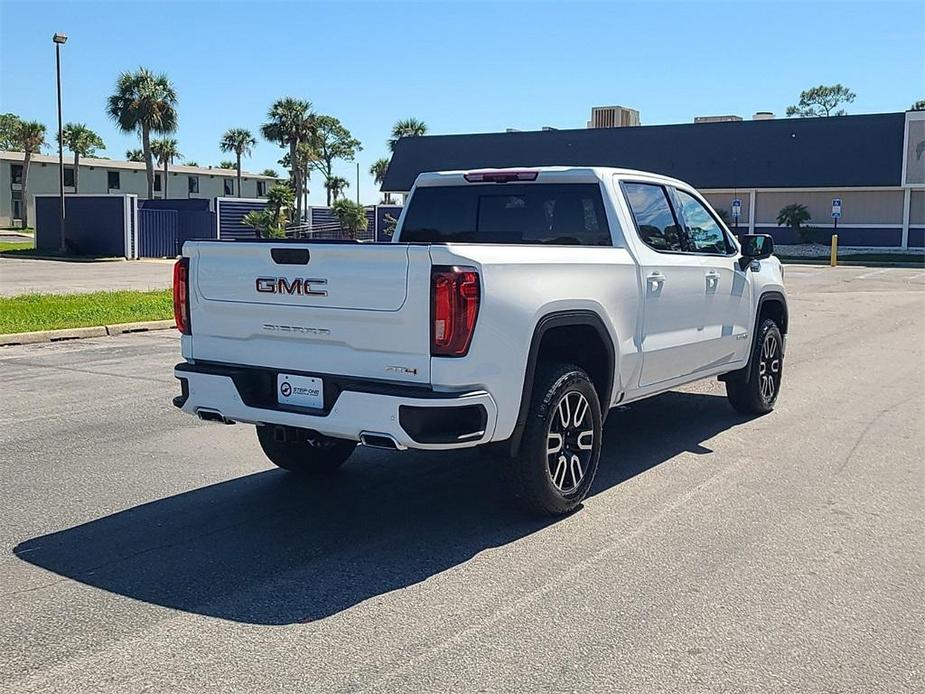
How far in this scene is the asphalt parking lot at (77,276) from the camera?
2356 centimetres

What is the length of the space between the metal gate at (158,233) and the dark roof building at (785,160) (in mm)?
15956

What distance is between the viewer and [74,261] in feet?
121

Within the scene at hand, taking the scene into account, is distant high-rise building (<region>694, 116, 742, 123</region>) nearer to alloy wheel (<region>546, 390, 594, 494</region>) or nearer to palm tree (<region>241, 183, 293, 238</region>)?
palm tree (<region>241, 183, 293, 238</region>)

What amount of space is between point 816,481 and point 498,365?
109 inches

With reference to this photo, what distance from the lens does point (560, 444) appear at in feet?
19.0

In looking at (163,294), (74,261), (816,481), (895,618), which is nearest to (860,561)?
(895,618)

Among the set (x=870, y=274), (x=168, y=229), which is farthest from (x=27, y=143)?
(x=870, y=274)

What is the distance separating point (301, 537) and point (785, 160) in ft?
147

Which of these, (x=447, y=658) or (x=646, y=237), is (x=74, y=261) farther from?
(x=447, y=658)

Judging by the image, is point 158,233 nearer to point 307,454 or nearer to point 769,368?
point 769,368

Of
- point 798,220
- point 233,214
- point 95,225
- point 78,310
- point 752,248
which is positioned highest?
point 798,220

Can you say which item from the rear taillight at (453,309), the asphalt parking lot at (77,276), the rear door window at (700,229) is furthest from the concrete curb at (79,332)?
the rear taillight at (453,309)

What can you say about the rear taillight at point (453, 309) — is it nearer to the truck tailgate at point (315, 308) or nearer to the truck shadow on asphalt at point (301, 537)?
the truck tailgate at point (315, 308)

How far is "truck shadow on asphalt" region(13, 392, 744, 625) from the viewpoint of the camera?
472 cm
